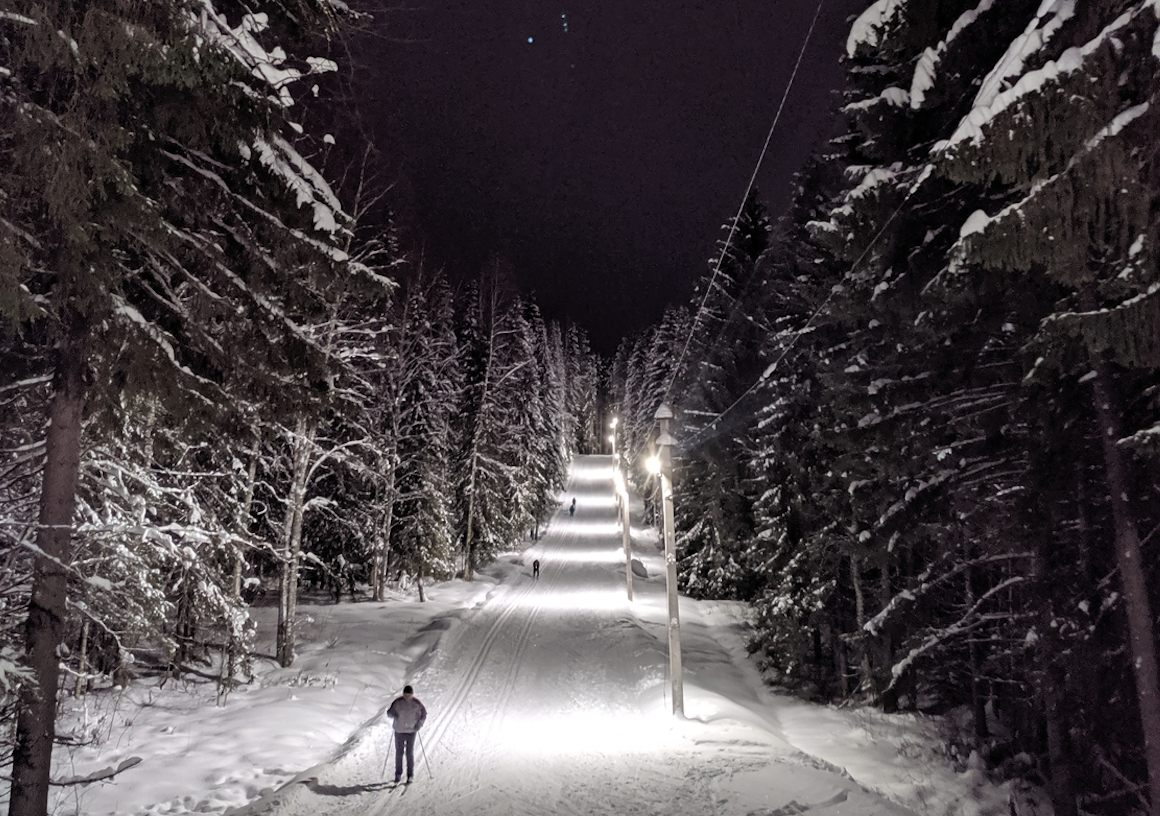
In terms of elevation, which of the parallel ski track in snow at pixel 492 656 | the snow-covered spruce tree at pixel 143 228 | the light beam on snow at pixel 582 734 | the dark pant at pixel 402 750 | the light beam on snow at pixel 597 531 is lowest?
the light beam on snow at pixel 582 734

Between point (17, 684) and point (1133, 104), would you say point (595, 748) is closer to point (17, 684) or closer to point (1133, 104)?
point (17, 684)

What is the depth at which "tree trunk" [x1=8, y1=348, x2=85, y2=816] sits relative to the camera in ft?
20.1

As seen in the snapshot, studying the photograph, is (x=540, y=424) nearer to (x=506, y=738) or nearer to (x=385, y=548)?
(x=385, y=548)

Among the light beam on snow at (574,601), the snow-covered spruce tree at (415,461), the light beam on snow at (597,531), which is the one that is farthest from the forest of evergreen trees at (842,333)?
the light beam on snow at (597,531)

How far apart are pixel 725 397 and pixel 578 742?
18.5 meters

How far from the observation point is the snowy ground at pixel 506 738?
9.40 metres

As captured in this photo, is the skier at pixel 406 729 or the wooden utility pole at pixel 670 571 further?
the wooden utility pole at pixel 670 571

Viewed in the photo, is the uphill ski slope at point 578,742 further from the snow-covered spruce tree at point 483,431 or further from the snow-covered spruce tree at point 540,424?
the snow-covered spruce tree at point 540,424

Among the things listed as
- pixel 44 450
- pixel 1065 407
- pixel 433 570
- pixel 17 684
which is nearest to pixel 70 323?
pixel 44 450

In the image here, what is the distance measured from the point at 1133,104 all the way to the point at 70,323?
9197 mm

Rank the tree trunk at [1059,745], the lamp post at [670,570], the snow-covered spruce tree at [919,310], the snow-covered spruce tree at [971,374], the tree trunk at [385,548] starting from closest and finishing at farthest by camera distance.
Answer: the snow-covered spruce tree at [971,374] < the snow-covered spruce tree at [919,310] < the tree trunk at [1059,745] < the lamp post at [670,570] < the tree trunk at [385,548]

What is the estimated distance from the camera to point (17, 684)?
564 cm

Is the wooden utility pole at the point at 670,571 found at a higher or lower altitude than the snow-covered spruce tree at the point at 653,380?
lower

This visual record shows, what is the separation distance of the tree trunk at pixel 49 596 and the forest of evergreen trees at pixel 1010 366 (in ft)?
25.9
